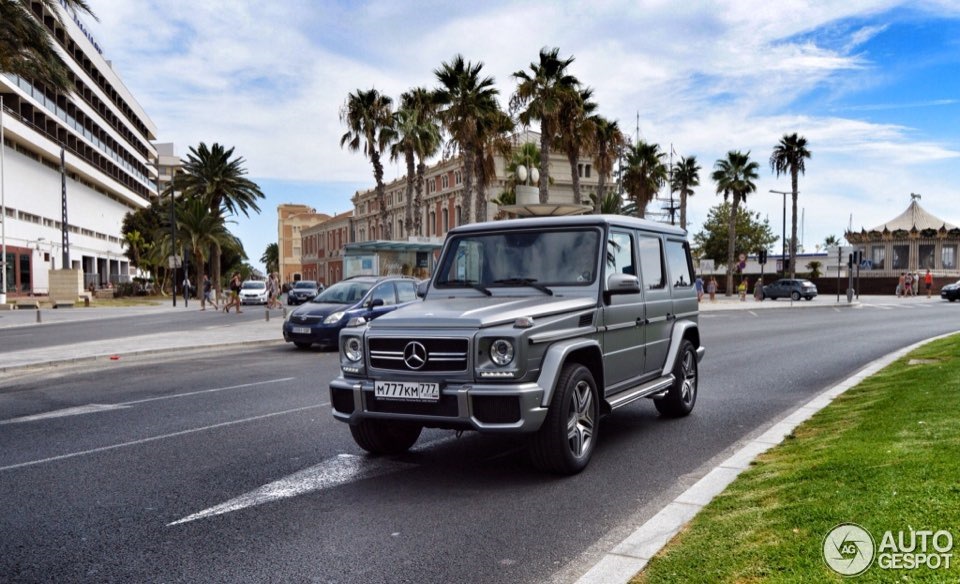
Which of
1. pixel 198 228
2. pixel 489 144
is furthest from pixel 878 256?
pixel 198 228

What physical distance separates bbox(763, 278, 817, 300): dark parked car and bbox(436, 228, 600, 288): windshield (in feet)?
158

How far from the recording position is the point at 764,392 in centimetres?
1012

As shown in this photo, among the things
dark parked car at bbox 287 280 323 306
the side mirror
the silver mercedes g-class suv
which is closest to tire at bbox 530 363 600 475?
the silver mercedes g-class suv

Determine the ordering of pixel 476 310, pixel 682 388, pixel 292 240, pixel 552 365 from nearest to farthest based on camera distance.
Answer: pixel 552 365
pixel 476 310
pixel 682 388
pixel 292 240

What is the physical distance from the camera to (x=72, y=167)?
6084 cm

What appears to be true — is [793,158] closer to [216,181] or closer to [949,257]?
[949,257]

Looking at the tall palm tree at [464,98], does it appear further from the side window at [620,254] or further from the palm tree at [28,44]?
the side window at [620,254]

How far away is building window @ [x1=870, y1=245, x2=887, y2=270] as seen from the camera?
221 ft

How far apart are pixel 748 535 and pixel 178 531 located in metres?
3.40

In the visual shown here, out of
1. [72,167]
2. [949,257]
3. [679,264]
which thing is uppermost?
[72,167]

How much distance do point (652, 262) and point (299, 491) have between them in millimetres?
4103

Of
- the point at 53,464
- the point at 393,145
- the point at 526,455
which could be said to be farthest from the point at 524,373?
the point at 393,145

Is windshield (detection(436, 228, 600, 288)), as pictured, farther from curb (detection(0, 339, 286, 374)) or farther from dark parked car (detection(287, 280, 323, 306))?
dark parked car (detection(287, 280, 323, 306))

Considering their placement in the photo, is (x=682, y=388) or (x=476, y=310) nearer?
(x=476, y=310)
